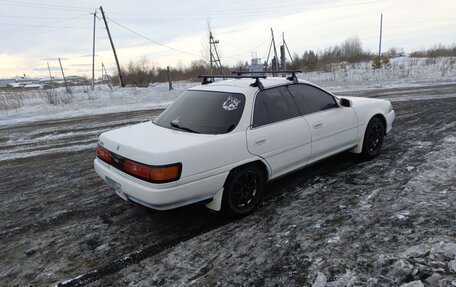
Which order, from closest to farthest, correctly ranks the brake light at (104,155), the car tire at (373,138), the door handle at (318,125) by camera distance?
the brake light at (104,155) < the door handle at (318,125) < the car tire at (373,138)

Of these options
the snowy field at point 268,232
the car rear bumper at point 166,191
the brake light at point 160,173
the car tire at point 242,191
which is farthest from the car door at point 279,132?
the brake light at point 160,173

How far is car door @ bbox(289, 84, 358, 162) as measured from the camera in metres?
4.68

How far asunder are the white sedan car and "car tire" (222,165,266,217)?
1 centimetres

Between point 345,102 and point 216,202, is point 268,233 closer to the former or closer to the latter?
point 216,202

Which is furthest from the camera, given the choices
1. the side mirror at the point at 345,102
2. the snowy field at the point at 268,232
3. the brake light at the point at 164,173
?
the side mirror at the point at 345,102

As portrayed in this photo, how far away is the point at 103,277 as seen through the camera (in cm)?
312

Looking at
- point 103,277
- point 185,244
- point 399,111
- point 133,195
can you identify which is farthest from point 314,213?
point 399,111

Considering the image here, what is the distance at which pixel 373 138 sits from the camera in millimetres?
5664

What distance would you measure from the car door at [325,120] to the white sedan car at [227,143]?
0.6 inches

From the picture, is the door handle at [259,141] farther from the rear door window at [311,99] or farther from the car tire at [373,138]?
the car tire at [373,138]

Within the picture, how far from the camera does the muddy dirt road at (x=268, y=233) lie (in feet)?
9.66

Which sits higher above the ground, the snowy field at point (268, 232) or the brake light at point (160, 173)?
the brake light at point (160, 173)

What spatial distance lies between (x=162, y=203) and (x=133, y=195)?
41 cm

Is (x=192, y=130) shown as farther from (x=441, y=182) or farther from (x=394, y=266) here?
(x=441, y=182)
